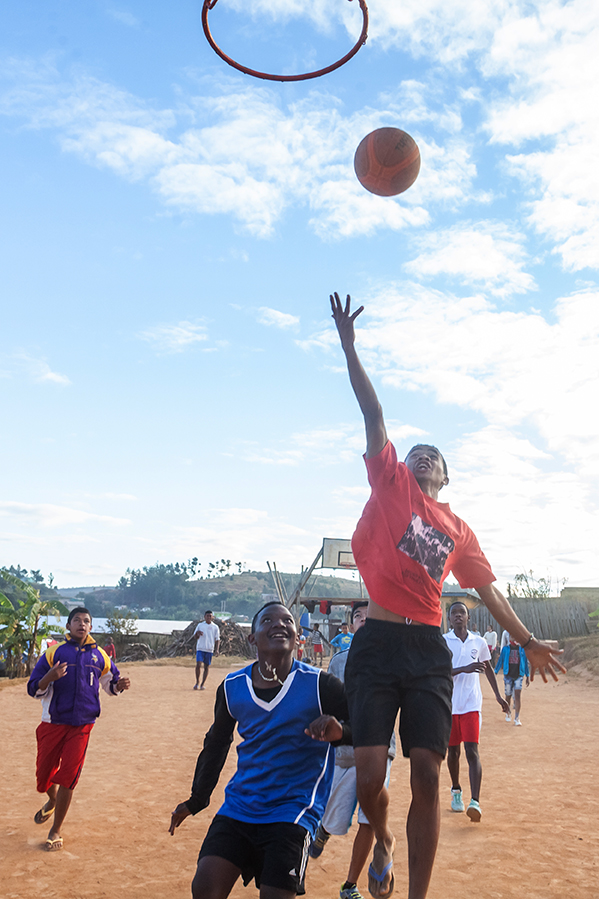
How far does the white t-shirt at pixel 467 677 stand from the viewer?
763 cm

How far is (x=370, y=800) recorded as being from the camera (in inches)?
144

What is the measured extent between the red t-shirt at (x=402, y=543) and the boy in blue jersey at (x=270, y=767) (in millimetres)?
620

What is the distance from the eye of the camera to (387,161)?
533 centimetres

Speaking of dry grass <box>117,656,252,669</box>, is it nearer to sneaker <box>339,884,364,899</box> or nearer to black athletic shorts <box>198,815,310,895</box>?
sneaker <box>339,884,364,899</box>

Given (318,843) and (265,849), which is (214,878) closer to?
(265,849)

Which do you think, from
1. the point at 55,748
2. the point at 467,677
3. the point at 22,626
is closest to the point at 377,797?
the point at 55,748

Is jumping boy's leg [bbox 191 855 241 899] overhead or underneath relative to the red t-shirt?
underneath

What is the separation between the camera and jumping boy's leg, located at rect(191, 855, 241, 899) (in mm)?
3322

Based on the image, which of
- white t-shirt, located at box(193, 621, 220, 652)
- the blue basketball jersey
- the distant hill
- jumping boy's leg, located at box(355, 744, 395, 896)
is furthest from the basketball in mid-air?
the distant hill

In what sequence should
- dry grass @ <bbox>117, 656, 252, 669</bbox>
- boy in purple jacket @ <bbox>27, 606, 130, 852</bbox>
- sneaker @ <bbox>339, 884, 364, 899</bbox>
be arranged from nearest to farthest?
sneaker @ <bbox>339, 884, 364, 899</bbox> < boy in purple jacket @ <bbox>27, 606, 130, 852</bbox> < dry grass @ <bbox>117, 656, 252, 669</bbox>

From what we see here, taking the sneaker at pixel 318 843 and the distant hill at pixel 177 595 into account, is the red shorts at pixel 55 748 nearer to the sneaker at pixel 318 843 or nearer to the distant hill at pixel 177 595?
the sneaker at pixel 318 843

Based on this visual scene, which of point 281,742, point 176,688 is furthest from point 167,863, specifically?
point 176,688

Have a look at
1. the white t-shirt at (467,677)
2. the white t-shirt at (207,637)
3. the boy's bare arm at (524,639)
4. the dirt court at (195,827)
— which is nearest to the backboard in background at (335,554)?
the white t-shirt at (207,637)

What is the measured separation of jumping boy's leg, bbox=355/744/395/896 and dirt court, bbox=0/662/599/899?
1609 mm
